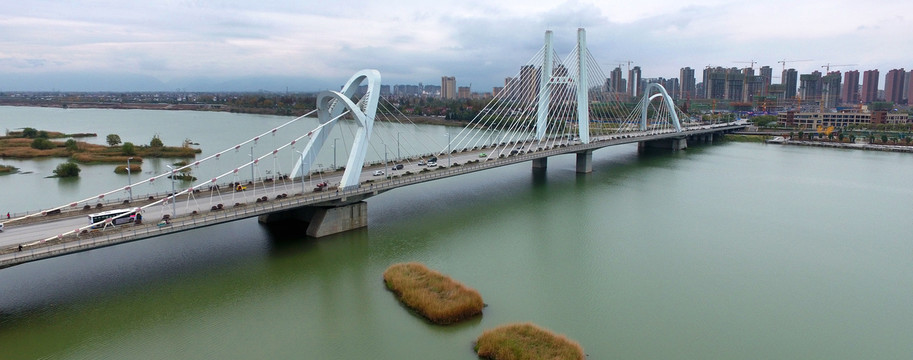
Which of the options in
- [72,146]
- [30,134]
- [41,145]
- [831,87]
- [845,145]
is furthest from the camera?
[831,87]

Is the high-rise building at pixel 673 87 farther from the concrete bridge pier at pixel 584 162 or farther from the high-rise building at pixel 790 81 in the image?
the concrete bridge pier at pixel 584 162

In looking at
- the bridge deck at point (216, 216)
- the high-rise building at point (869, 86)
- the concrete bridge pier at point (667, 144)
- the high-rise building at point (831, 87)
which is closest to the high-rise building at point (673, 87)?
the high-rise building at point (831, 87)

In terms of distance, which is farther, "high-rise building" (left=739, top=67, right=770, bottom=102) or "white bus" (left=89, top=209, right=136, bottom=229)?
"high-rise building" (left=739, top=67, right=770, bottom=102)

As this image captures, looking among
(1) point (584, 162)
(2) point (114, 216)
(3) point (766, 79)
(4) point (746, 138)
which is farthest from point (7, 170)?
(3) point (766, 79)

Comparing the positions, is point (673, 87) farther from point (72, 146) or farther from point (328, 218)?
point (328, 218)

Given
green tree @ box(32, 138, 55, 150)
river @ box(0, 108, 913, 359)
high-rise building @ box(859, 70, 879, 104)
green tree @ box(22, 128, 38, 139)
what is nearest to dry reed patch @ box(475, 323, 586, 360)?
river @ box(0, 108, 913, 359)

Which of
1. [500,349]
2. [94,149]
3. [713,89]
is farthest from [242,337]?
[713,89]

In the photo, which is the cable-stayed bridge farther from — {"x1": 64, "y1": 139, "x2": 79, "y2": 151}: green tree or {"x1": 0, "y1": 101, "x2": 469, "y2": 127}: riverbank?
{"x1": 0, "y1": 101, "x2": 469, "y2": 127}: riverbank
